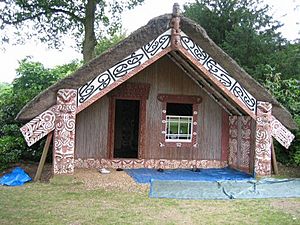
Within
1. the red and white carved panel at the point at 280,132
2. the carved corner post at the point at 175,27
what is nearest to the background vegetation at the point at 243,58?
the red and white carved panel at the point at 280,132

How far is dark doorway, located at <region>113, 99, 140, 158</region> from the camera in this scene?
11484 mm

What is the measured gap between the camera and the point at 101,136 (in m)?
8.67

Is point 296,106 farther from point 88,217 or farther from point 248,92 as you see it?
point 88,217

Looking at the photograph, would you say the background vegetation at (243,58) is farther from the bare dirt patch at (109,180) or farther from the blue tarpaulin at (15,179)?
the bare dirt patch at (109,180)

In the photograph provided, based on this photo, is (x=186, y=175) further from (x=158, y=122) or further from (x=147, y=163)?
(x=158, y=122)

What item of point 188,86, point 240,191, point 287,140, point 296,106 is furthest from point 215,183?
point 296,106

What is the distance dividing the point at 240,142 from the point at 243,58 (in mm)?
4968

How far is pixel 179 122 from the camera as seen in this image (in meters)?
9.21

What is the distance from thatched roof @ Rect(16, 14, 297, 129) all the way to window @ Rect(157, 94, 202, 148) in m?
1.76

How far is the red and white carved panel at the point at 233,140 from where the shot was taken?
898 centimetres

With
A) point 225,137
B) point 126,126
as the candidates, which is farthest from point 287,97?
point 126,126

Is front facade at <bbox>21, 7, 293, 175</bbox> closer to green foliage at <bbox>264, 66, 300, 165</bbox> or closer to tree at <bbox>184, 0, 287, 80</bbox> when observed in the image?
green foliage at <bbox>264, 66, 300, 165</bbox>

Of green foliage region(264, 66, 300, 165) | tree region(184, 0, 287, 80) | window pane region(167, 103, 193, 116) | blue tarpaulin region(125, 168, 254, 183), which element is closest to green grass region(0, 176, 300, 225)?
blue tarpaulin region(125, 168, 254, 183)

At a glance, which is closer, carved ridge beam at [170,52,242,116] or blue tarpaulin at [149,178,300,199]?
blue tarpaulin at [149,178,300,199]
